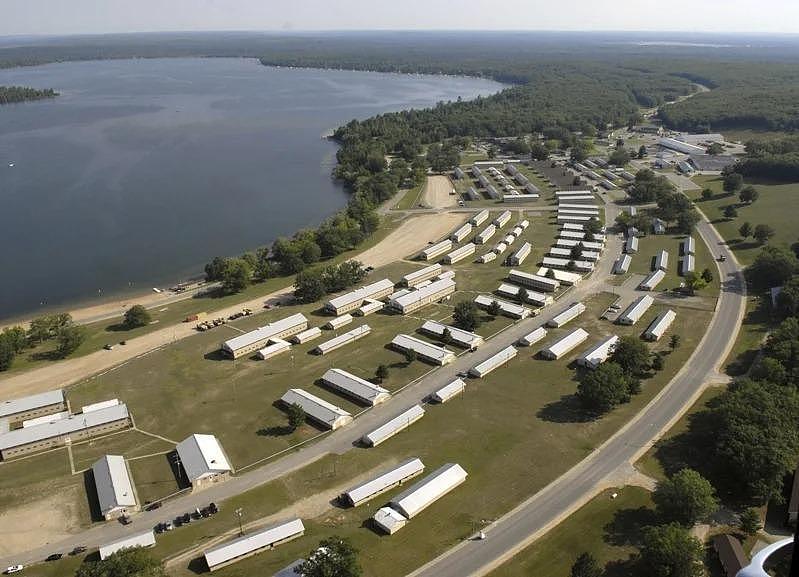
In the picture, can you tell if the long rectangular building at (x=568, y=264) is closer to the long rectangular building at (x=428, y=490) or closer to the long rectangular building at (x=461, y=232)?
the long rectangular building at (x=461, y=232)

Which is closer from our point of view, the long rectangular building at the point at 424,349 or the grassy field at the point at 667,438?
the grassy field at the point at 667,438

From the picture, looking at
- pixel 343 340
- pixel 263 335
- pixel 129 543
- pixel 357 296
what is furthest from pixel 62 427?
pixel 357 296

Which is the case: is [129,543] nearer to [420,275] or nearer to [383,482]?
[383,482]

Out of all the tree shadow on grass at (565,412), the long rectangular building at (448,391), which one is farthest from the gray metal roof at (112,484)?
the tree shadow on grass at (565,412)

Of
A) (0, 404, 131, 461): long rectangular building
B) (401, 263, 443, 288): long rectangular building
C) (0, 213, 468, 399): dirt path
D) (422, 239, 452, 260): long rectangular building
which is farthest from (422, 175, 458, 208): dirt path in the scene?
(0, 404, 131, 461): long rectangular building

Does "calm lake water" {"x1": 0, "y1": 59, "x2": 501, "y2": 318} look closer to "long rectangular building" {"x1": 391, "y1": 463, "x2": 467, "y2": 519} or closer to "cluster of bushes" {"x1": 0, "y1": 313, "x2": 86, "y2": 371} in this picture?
"cluster of bushes" {"x1": 0, "y1": 313, "x2": 86, "y2": 371}

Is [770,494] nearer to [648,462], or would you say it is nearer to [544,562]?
[648,462]
